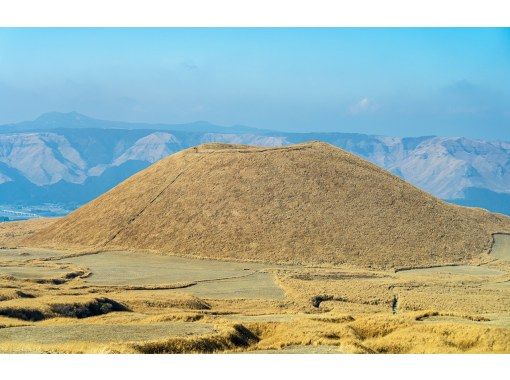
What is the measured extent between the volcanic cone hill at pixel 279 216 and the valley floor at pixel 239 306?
4.08 meters

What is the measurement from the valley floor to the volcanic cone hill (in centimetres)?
408

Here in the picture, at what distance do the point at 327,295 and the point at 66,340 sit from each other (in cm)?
2934

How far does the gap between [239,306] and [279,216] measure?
3525cm

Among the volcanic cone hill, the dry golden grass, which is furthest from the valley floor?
the dry golden grass

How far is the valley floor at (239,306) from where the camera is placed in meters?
32.5

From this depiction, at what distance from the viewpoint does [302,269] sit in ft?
240

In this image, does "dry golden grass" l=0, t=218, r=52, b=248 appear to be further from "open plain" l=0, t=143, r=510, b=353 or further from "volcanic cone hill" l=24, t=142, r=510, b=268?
"volcanic cone hill" l=24, t=142, r=510, b=268

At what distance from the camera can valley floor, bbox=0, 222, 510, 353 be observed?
3247cm

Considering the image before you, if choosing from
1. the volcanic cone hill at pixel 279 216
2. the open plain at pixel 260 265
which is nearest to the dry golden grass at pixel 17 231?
the open plain at pixel 260 265

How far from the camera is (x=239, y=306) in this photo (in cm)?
5203

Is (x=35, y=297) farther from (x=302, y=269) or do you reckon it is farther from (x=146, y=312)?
(x=302, y=269)

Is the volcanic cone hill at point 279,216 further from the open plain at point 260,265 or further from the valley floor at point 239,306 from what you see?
the valley floor at point 239,306

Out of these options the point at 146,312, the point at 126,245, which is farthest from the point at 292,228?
the point at 146,312

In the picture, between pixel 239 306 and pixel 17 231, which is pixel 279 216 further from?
pixel 17 231
